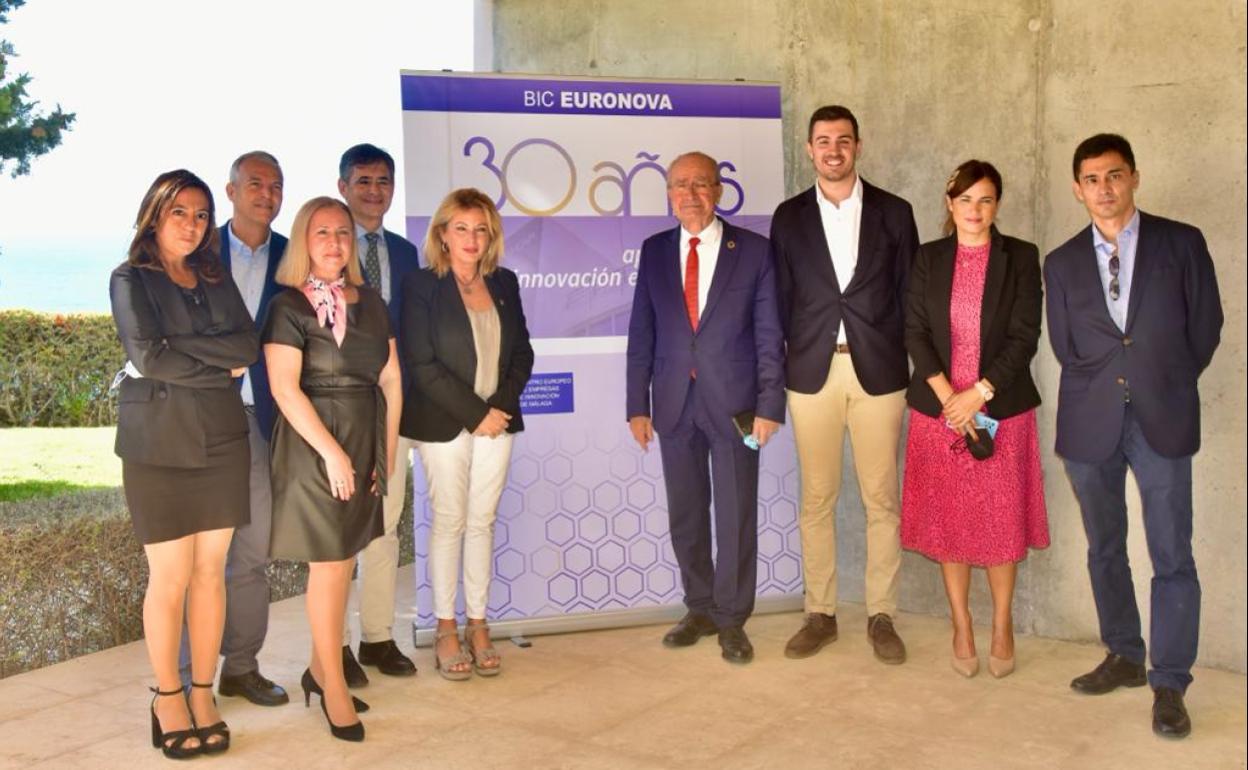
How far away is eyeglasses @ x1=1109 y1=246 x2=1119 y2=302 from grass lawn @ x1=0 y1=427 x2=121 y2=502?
4930 millimetres

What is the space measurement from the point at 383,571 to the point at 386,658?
320 millimetres

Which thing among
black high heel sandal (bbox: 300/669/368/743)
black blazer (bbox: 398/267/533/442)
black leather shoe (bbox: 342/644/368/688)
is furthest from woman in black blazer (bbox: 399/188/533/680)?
black high heel sandal (bbox: 300/669/368/743)

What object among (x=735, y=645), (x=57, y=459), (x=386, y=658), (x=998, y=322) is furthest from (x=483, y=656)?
(x=57, y=459)

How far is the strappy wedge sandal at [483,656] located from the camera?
4266 mm

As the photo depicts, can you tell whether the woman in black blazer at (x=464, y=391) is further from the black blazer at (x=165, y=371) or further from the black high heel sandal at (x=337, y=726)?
the black blazer at (x=165, y=371)

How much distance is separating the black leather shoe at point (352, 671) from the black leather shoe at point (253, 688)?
0.21 meters

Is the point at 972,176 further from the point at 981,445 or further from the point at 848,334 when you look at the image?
the point at 981,445

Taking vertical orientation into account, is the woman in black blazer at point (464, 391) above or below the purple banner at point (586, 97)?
below

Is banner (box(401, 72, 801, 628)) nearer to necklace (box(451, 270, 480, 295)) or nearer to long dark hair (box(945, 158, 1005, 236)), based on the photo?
necklace (box(451, 270, 480, 295))

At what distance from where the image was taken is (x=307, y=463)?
351 centimetres

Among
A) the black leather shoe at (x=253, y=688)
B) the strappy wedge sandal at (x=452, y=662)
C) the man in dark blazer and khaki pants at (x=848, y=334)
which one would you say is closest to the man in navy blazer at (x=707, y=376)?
the man in dark blazer and khaki pants at (x=848, y=334)

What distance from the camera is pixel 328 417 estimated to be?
3.53 metres

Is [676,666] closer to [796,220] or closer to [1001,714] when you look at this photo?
[1001,714]

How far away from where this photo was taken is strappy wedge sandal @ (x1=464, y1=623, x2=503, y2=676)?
4266 mm
